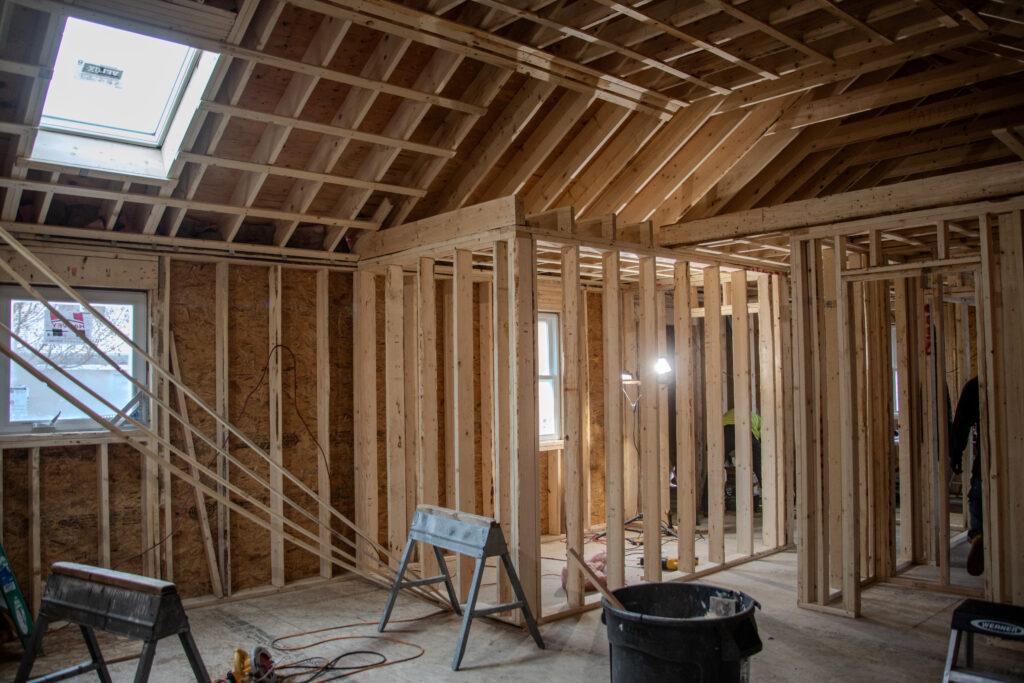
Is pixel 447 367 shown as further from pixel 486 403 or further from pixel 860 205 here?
pixel 860 205

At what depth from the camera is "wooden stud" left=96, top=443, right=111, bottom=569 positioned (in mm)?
5188

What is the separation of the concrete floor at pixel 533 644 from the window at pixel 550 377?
A: 9.38ft

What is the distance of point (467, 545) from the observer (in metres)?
4.48

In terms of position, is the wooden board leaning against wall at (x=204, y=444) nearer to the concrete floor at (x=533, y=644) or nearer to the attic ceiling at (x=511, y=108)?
the attic ceiling at (x=511, y=108)

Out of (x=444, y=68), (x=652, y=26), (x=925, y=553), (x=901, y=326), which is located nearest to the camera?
(x=652, y=26)

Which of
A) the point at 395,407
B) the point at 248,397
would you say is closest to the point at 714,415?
the point at 395,407

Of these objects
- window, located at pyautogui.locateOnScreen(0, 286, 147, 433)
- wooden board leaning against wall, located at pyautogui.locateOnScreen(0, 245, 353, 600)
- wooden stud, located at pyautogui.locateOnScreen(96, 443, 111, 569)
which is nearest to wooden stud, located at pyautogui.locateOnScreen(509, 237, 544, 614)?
wooden board leaning against wall, located at pyautogui.locateOnScreen(0, 245, 353, 600)

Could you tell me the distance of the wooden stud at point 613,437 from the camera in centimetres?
536

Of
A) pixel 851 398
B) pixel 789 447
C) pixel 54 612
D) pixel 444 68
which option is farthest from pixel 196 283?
pixel 789 447

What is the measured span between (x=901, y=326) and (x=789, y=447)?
1.54 meters

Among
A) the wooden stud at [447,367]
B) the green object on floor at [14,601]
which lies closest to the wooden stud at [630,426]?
the wooden stud at [447,367]

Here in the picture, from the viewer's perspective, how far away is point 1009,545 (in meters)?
4.57

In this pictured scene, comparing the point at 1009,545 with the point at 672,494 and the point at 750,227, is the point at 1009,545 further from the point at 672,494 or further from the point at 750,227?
the point at 672,494

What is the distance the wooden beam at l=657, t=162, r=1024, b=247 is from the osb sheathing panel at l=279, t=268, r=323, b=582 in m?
3.01
